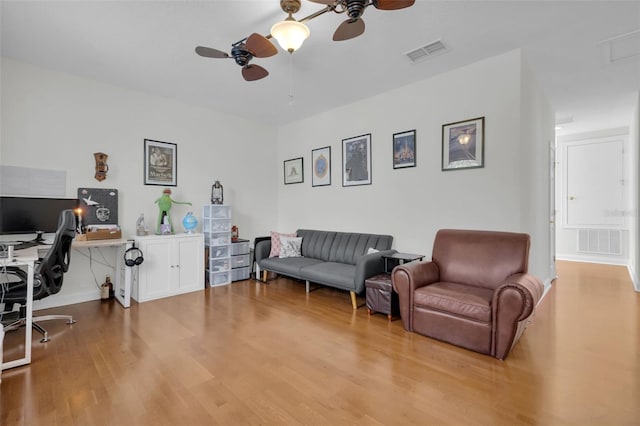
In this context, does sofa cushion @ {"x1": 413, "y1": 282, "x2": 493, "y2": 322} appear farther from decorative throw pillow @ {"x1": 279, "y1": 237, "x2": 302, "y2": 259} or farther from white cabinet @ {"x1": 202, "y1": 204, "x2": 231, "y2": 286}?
white cabinet @ {"x1": 202, "y1": 204, "x2": 231, "y2": 286}

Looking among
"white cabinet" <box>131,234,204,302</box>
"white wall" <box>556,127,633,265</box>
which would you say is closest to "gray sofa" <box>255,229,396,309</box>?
"white cabinet" <box>131,234,204,302</box>

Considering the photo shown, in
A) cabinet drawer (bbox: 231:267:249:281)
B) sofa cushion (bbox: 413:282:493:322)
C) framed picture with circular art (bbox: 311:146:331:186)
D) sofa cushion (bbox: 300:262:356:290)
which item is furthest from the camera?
framed picture with circular art (bbox: 311:146:331:186)

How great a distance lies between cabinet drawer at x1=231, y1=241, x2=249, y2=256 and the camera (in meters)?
4.88

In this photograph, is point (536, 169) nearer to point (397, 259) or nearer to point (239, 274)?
point (397, 259)

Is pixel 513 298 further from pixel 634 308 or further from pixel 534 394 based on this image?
pixel 634 308

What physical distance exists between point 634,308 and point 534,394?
283cm

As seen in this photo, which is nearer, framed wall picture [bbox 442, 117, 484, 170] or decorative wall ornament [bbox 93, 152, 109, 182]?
framed wall picture [bbox 442, 117, 484, 170]

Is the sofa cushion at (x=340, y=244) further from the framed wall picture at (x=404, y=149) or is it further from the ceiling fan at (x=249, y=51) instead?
the ceiling fan at (x=249, y=51)

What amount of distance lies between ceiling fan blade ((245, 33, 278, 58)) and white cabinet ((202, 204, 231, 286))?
2.74 meters

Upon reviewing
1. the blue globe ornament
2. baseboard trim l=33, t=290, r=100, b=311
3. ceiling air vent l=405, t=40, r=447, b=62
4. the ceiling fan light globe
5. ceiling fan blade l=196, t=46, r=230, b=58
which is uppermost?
ceiling air vent l=405, t=40, r=447, b=62

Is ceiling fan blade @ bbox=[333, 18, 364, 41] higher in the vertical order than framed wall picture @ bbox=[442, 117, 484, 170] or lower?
higher

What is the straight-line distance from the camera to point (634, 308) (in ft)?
11.6

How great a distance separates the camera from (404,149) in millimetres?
4043

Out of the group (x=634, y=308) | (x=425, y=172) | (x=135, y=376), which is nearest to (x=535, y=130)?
(x=425, y=172)
